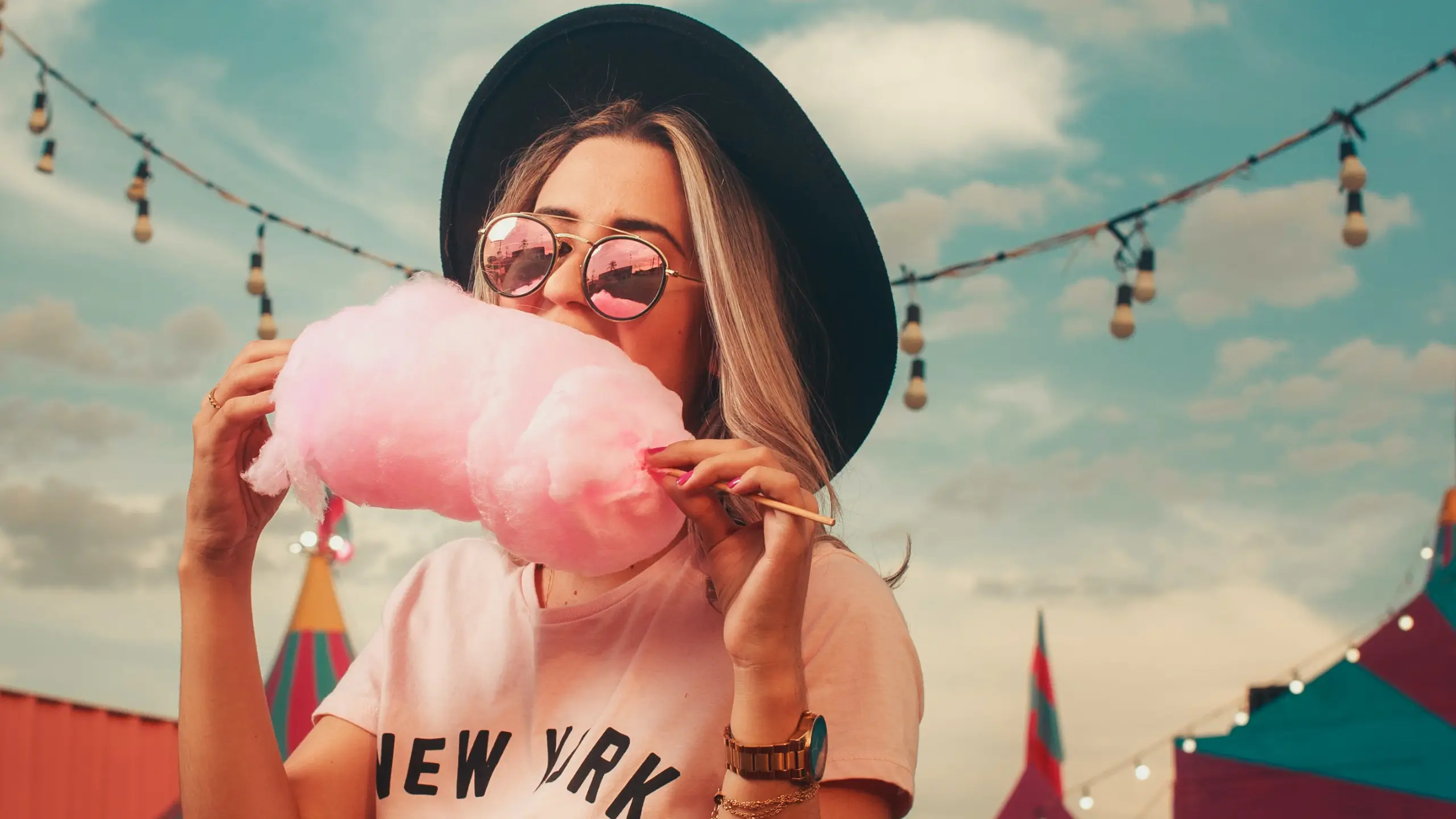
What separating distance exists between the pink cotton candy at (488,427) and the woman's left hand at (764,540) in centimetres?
5

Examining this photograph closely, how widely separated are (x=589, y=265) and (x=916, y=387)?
9.63ft

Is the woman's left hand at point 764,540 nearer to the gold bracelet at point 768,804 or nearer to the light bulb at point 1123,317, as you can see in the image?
the gold bracelet at point 768,804

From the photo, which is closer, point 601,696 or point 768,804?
point 768,804

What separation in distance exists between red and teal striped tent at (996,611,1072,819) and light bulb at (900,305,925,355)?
2.49 metres

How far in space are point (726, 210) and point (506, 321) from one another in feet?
1.29

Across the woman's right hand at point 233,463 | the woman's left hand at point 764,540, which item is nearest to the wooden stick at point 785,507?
the woman's left hand at point 764,540

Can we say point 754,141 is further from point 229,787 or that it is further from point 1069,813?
point 1069,813

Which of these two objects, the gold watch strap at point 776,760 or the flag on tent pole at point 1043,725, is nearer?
the gold watch strap at point 776,760

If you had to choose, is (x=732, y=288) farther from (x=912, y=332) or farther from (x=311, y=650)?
(x=311, y=650)

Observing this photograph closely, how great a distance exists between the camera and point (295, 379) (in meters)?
1.16

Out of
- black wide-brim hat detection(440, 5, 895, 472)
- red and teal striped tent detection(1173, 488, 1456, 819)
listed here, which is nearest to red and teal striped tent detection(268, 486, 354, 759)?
red and teal striped tent detection(1173, 488, 1456, 819)

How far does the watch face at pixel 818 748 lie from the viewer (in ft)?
3.52

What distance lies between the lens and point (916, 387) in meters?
4.13

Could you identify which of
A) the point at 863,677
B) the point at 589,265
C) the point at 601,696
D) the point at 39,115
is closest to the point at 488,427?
the point at 589,265
